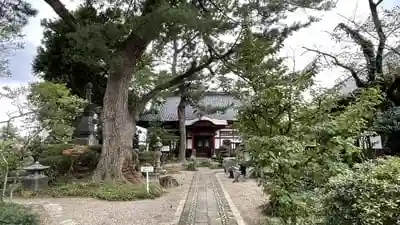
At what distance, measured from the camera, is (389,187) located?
3057 mm

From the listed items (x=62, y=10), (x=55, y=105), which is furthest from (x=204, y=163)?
(x=62, y=10)

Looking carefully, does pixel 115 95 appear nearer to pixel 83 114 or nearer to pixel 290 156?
pixel 83 114

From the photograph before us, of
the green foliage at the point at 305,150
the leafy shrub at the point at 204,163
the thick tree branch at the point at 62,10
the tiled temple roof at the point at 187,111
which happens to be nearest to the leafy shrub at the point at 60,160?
the thick tree branch at the point at 62,10

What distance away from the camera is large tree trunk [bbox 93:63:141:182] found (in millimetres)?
11617

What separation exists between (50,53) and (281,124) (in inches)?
491

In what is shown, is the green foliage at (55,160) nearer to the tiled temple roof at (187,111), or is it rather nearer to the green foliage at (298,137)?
the green foliage at (298,137)

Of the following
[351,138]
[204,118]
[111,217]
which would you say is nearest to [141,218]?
[111,217]

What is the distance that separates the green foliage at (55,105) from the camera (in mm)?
12664

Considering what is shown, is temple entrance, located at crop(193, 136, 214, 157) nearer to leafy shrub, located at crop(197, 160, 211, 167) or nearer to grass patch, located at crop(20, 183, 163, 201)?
leafy shrub, located at crop(197, 160, 211, 167)

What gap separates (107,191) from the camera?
10.5m

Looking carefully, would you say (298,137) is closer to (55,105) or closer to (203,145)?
(55,105)

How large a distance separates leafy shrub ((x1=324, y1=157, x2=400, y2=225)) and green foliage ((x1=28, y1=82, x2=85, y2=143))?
35.2ft

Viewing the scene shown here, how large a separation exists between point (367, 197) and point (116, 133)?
9.66m

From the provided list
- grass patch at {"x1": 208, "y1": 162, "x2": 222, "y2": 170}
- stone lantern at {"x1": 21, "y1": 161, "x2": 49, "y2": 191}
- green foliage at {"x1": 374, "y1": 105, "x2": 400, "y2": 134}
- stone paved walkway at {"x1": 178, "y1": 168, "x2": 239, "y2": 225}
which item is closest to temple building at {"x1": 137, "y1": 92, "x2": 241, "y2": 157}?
grass patch at {"x1": 208, "y1": 162, "x2": 222, "y2": 170}
